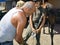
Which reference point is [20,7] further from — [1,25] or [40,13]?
[40,13]

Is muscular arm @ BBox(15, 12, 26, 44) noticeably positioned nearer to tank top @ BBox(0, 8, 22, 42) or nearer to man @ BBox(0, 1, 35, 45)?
man @ BBox(0, 1, 35, 45)

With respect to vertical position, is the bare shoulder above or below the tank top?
above

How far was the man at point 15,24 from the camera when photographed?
2645 mm

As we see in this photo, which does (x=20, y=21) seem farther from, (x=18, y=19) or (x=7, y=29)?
(x=7, y=29)

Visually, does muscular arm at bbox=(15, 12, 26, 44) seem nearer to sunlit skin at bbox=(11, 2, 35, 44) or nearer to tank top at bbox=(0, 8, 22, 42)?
sunlit skin at bbox=(11, 2, 35, 44)

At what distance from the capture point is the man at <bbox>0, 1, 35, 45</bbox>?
104 inches

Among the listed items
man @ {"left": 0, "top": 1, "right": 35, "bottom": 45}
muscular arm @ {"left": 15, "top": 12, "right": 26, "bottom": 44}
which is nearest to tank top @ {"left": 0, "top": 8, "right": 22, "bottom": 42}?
man @ {"left": 0, "top": 1, "right": 35, "bottom": 45}

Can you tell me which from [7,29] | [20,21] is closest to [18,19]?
[20,21]

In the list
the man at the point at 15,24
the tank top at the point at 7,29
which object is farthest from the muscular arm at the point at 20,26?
the tank top at the point at 7,29

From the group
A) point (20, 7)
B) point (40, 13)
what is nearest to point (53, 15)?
point (40, 13)

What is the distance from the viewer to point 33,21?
4.33 m

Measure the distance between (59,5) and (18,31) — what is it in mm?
6464

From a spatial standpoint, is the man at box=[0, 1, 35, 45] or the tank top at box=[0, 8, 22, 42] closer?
the man at box=[0, 1, 35, 45]

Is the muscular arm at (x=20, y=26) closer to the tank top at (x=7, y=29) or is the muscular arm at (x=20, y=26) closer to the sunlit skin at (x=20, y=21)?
the sunlit skin at (x=20, y=21)
